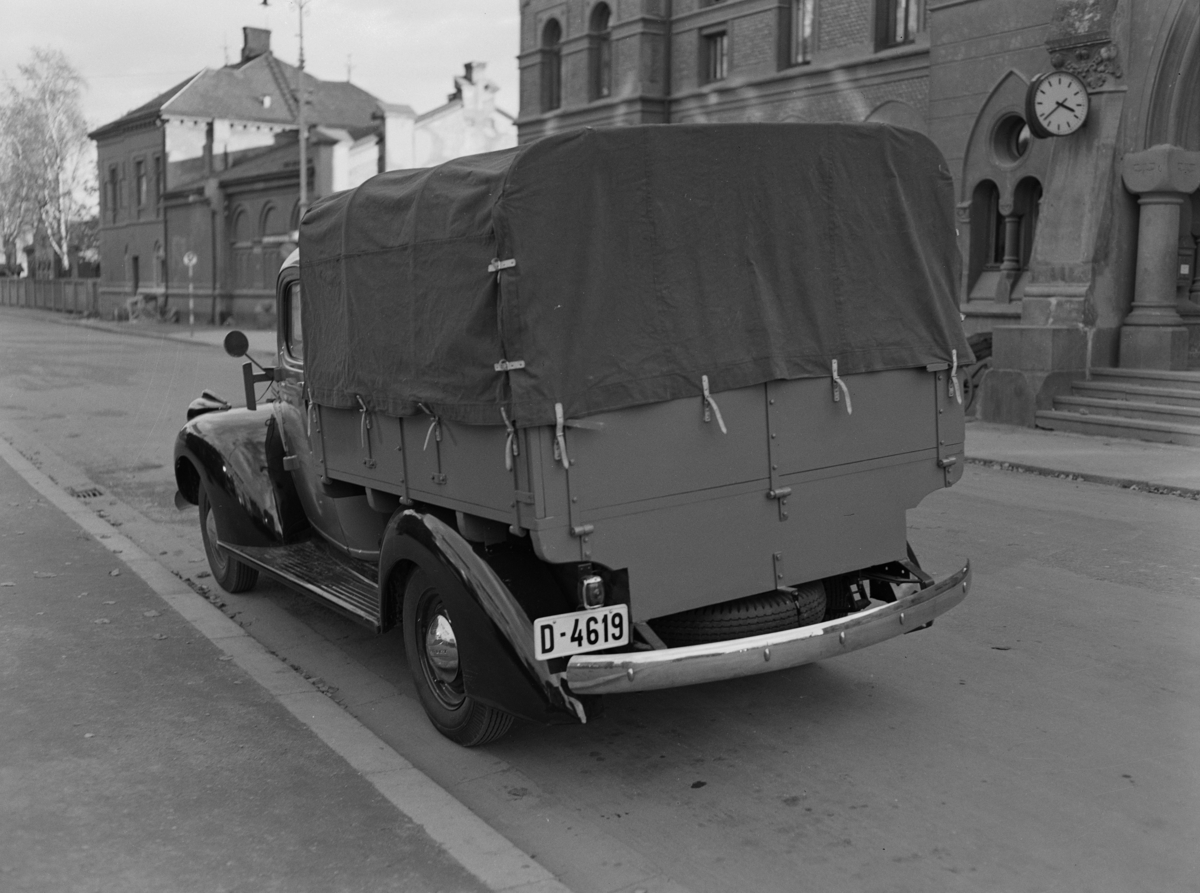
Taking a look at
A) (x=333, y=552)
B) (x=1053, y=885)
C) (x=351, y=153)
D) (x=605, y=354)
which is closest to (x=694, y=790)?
(x=1053, y=885)

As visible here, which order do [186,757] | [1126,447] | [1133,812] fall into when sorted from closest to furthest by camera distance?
1. [1133,812]
2. [186,757]
3. [1126,447]

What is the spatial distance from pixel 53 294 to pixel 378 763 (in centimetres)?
7697

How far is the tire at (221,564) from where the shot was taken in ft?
25.1

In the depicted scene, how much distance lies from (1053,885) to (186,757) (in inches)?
128

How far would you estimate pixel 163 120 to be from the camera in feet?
187

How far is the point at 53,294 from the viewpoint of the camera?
7406cm

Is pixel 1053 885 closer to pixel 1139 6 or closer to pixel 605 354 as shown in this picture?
pixel 605 354

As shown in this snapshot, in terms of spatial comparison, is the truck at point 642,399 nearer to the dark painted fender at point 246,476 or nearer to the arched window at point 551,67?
the dark painted fender at point 246,476

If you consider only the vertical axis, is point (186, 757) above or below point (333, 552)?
below

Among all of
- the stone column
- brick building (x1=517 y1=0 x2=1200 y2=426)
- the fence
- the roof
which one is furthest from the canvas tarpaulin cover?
the fence

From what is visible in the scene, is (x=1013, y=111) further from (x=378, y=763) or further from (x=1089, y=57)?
(x=378, y=763)

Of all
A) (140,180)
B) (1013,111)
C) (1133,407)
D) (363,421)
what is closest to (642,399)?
(363,421)

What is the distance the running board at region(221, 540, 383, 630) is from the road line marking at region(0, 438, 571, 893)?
39cm

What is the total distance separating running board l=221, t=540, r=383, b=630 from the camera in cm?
585
